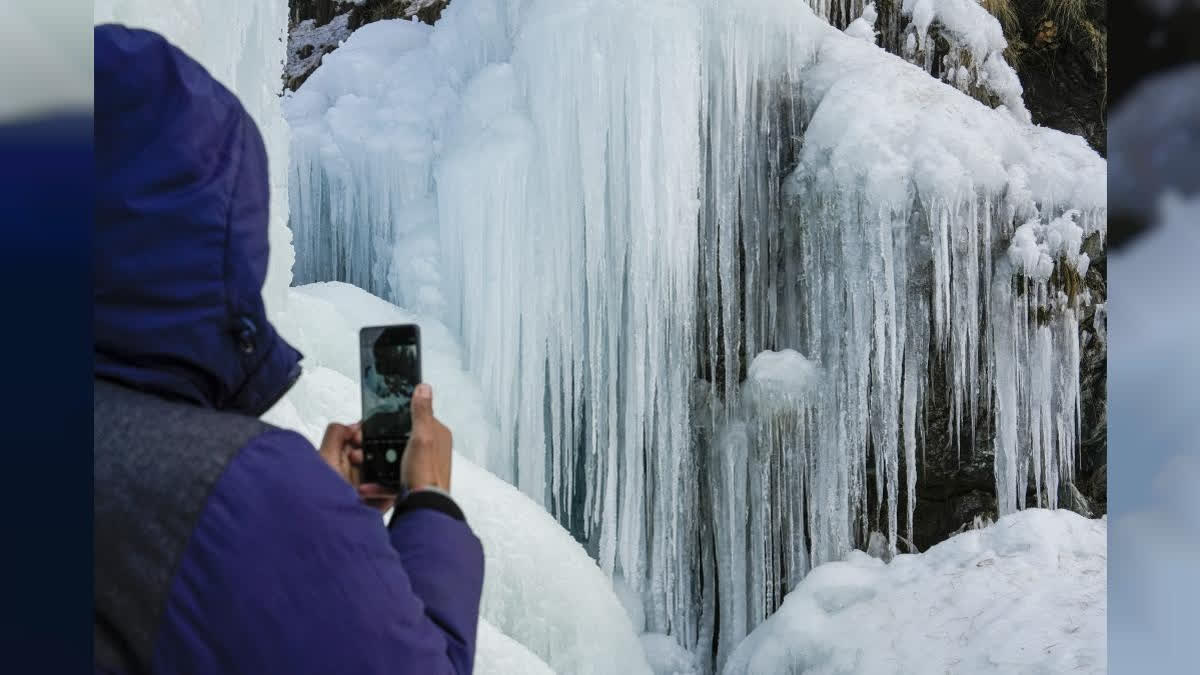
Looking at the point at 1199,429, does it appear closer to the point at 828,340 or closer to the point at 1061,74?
the point at 828,340

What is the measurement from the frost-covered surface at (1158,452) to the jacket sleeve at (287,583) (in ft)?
1.89

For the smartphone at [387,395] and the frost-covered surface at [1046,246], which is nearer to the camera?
the smartphone at [387,395]

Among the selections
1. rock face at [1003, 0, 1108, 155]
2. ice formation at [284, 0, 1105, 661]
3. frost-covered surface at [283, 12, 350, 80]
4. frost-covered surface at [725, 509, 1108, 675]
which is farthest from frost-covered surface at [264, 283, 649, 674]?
rock face at [1003, 0, 1108, 155]

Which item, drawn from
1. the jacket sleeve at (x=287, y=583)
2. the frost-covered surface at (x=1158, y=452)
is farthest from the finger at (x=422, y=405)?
the frost-covered surface at (x=1158, y=452)

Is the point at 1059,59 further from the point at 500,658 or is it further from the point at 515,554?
the point at 500,658

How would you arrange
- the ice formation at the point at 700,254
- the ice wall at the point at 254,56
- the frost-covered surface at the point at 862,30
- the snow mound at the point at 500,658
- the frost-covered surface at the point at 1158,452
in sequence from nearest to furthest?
1. the frost-covered surface at the point at 1158,452
2. the ice wall at the point at 254,56
3. the snow mound at the point at 500,658
4. the ice formation at the point at 700,254
5. the frost-covered surface at the point at 862,30

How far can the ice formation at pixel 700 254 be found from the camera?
2734 millimetres

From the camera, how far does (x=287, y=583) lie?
1.36ft

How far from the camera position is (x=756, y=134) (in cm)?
298

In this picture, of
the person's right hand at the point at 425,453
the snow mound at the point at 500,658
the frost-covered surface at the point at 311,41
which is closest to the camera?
the person's right hand at the point at 425,453

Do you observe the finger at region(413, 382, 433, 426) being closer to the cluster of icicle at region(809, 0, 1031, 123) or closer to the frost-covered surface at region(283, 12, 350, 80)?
the cluster of icicle at region(809, 0, 1031, 123)

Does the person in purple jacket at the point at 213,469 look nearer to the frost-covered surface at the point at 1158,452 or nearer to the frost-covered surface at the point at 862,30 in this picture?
the frost-covered surface at the point at 1158,452

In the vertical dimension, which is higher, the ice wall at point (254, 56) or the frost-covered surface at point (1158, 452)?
the ice wall at point (254, 56)

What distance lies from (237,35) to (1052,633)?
4.92 feet
